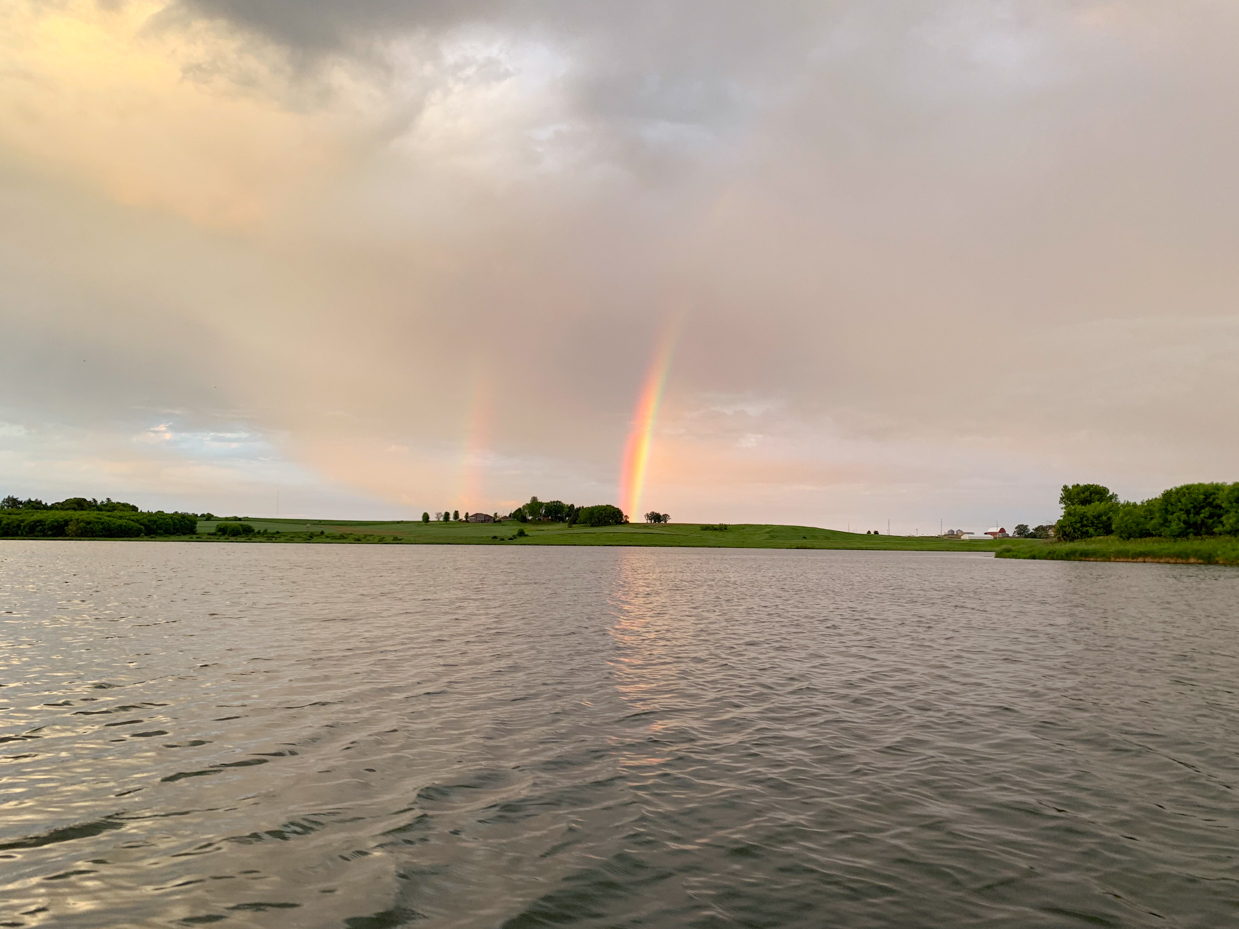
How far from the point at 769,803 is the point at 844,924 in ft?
14.5

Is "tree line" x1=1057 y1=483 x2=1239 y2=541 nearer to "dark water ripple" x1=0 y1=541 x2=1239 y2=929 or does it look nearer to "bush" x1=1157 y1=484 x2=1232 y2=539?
"bush" x1=1157 y1=484 x2=1232 y2=539

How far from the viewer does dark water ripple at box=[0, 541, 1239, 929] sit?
9758 mm

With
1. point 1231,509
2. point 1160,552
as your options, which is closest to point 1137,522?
point 1231,509

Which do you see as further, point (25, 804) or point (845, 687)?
point (845, 687)

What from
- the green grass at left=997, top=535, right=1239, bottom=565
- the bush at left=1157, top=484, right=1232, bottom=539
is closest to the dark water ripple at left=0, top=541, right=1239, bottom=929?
the green grass at left=997, top=535, right=1239, bottom=565

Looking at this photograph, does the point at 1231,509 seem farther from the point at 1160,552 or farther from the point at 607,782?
the point at 607,782

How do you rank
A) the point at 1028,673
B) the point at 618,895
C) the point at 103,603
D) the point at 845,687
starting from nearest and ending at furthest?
1. the point at 618,895
2. the point at 845,687
3. the point at 1028,673
4. the point at 103,603

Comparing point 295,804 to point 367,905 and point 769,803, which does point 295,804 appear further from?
point 769,803

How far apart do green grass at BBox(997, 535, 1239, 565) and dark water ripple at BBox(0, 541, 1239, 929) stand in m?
124

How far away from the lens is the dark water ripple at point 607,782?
9.76 m

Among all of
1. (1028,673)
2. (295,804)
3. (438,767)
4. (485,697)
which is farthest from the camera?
(1028,673)

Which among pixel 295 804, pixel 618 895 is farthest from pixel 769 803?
pixel 295 804

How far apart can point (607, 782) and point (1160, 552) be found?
164482 millimetres

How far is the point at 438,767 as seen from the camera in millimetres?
15516
